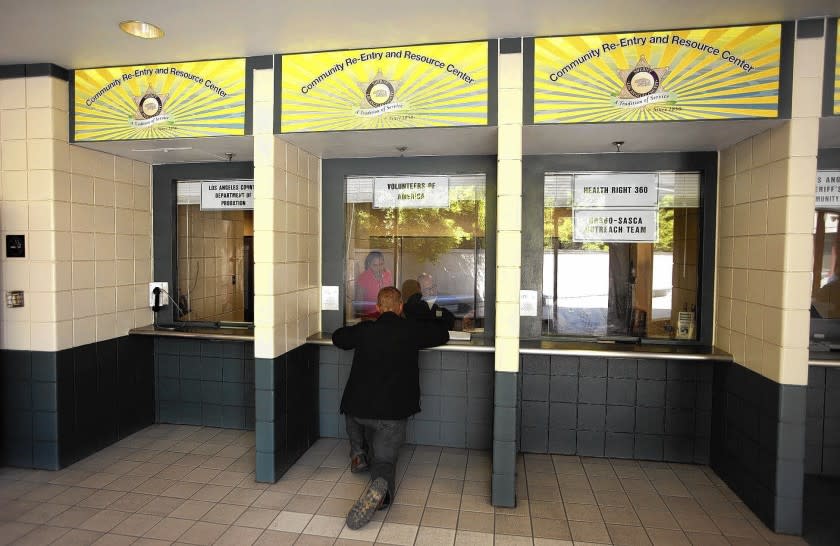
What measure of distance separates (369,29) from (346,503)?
302 cm

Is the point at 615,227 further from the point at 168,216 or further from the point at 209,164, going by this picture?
the point at 168,216

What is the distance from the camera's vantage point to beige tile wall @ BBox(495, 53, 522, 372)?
315cm

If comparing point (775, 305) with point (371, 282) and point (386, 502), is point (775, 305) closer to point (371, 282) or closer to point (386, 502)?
point (386, 502)

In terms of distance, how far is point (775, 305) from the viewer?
3.03 meters

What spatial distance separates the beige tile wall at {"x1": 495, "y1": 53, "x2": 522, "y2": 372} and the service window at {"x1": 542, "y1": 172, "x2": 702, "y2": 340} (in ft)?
3.60

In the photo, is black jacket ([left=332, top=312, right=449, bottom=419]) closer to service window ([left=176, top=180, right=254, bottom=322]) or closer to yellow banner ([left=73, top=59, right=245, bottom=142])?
yellow banner ([left=73, top=59, right=245, bottom=142])

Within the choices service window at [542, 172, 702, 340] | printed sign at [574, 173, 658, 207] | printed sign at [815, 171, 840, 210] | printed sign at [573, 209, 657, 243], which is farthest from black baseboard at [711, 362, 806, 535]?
printed sign at [815, 171, 840, 210]

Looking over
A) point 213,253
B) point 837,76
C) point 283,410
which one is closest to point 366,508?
point 283,410

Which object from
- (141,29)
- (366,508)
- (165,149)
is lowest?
(366,508)

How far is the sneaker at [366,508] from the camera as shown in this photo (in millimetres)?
2930

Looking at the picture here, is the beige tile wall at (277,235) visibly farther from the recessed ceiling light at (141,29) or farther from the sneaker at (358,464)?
the sneaker at (358,464)

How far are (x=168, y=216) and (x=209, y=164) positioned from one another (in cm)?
63

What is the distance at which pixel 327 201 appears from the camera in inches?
173

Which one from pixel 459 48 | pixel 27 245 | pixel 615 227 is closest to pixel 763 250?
pixel 615 227
